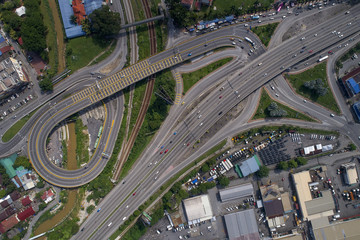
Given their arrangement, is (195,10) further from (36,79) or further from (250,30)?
(36,79)

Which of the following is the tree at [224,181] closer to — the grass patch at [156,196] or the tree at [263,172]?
the grass patch at [156,196]

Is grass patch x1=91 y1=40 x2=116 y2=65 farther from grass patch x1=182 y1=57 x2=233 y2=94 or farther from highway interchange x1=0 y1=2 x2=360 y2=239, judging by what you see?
grass patch x1=182 y1=57 x2=233 y2=94

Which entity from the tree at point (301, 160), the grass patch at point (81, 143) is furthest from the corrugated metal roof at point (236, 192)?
the grass patch at point (81, 143)

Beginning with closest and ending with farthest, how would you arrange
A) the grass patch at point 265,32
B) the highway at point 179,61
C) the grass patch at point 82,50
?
the highway at point 179,61 → the grass patch at point 265,32 → the grass patch at point 82,50

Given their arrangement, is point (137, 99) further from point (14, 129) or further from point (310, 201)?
point (310, 201)

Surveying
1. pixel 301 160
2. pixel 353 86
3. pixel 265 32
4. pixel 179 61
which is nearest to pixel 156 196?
pixel 179 61


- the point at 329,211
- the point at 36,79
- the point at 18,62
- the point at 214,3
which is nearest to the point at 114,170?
the point at 36,79
